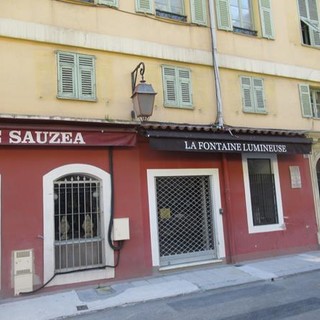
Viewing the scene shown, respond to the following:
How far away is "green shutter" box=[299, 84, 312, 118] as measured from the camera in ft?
37.4

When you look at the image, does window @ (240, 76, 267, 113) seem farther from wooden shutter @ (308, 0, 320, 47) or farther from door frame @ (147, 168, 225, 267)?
wooden shutter @ (308, 0, 320, 47)

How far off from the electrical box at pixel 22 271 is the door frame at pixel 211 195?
9.05ft

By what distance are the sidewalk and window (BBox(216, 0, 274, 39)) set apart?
6.70m

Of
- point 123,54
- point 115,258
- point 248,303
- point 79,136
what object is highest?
point 123,54

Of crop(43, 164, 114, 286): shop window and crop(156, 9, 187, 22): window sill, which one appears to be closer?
crop(43, 164, 114, 286): shop window

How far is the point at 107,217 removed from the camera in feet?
26.7

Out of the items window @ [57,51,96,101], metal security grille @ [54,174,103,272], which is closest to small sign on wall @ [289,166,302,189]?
metal security grille @ [54,174,103,272]

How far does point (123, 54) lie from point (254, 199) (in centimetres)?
530

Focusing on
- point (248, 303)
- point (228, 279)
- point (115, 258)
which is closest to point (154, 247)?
point (115, 258)

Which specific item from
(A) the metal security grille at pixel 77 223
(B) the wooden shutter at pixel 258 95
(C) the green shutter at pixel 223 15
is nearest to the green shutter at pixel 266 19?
(C) the green shutter at pixel 223 15

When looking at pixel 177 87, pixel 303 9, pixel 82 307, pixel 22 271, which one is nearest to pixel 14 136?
pixel 22 271

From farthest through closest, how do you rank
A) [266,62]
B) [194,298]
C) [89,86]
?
[266,62] < [89,86] < [194,298]

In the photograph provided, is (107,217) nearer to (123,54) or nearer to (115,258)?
(115,258)

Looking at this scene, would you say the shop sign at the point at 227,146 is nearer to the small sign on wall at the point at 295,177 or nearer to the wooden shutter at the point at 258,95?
the small sign on wall at the point at 295,177
